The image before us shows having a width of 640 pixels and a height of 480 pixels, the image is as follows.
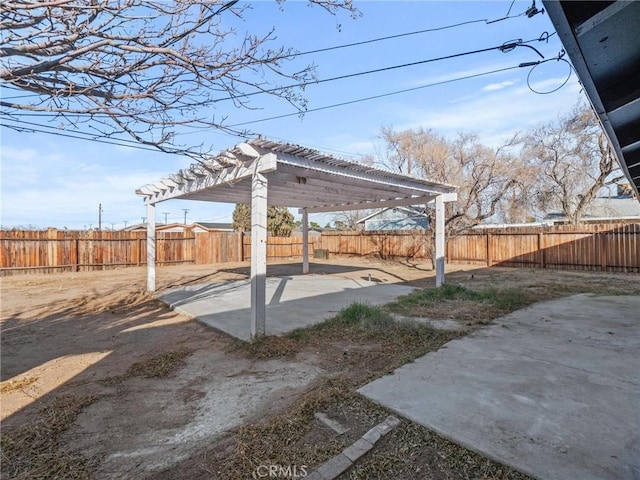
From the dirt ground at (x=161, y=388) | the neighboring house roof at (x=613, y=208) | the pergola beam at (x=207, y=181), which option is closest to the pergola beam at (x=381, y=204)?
the dirt ground at (x=161, y=388)

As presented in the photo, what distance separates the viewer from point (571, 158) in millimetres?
16547

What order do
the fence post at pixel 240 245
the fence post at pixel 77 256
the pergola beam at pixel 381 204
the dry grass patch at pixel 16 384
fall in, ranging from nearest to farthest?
the dry grass patch at pixel 16 384 → the pergola beam at pixel 381 204 → the fence post at pixel 77 256 → the fence post at pixel 240 245

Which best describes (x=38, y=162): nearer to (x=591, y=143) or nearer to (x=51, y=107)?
(x=51, y=107)

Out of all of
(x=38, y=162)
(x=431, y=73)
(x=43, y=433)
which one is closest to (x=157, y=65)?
(x=43, y=433)

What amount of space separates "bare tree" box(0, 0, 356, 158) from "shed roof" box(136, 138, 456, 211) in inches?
37.4

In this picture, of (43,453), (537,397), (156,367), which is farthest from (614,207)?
(43,453)

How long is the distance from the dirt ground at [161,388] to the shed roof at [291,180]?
7.47 feet

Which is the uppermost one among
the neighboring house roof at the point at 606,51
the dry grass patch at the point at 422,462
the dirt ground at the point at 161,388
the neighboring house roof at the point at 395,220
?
the neighboring house roof at the point at 395,220

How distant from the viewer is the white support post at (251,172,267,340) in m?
4.38

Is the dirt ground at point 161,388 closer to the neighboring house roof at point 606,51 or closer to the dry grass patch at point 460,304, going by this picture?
the dry grass patch at point 460,304

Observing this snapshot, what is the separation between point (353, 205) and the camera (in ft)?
35.7

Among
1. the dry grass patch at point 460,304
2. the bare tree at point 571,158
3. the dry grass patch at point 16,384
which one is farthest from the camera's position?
the bare tree at point 571,158

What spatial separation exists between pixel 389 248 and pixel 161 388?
1567 centimetres

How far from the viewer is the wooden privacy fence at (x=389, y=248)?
1124 cm
